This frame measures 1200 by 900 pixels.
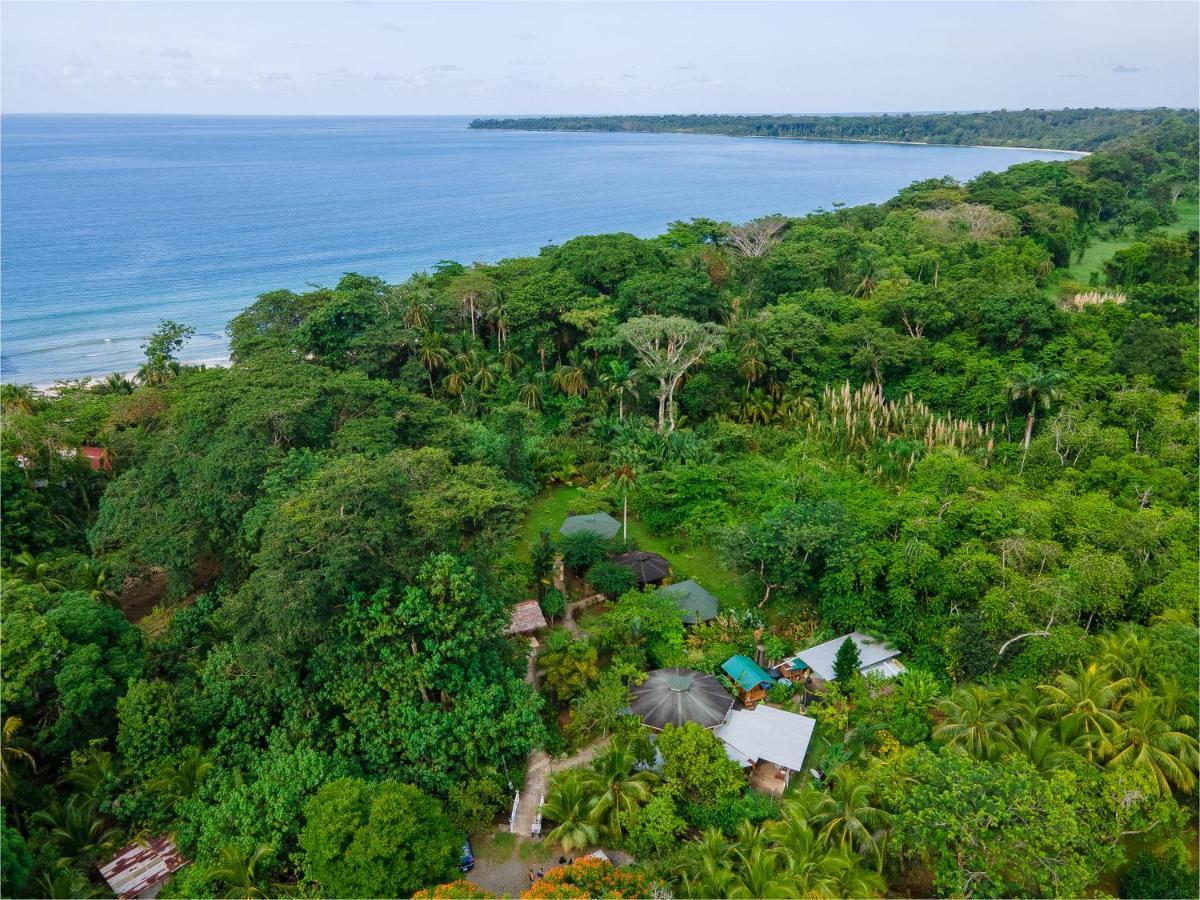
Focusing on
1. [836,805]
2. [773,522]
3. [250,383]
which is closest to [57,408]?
[250,383]

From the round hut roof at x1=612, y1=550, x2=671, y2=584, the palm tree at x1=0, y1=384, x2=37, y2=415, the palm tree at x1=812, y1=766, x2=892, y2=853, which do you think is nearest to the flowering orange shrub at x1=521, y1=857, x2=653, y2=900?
the palm tree at x1=812, y1=766, x2=892, y2=853

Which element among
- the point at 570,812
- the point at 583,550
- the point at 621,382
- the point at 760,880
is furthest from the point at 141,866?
the point at 621,382

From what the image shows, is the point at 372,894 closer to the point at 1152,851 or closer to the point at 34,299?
the point at 1152,851

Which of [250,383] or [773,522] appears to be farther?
[250,383]

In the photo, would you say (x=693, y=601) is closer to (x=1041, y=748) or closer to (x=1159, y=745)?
(x=1041, y=748)

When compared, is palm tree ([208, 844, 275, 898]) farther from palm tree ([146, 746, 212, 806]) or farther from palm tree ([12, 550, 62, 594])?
palm tree ([12, 550, 62, 594])

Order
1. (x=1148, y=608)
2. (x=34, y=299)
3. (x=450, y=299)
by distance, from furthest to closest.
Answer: (x=34, y=299)
(x=450, y=299)
(x=1148, y=608)

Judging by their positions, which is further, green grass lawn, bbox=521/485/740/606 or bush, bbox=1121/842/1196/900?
green grass lawn, bbox=521/485/740/606

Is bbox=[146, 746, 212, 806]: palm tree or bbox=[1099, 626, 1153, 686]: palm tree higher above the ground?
bbox=[1099, 626, 1153, 686]: palm tree
